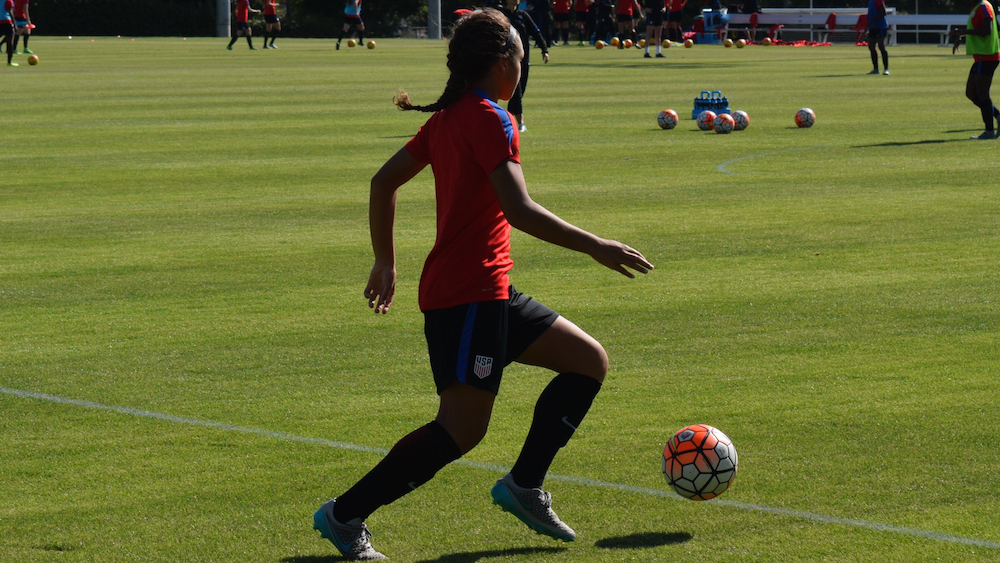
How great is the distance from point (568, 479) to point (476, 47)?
1.88m

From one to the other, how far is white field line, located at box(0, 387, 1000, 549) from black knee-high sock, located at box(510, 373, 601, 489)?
0.61m

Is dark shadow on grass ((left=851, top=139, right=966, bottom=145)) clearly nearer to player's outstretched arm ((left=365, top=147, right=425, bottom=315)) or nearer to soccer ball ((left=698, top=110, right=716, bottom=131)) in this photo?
soccer ball ((left=698, top=110, right=716, bottom=131))

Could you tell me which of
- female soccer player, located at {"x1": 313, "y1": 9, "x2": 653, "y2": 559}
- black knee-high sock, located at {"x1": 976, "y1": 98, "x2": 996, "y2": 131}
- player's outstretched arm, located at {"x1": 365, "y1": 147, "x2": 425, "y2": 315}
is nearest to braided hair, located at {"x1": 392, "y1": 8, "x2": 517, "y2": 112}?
female soccer player, located at {"x1": 313, "y1": 9, "x2": 653, "y2": 559}

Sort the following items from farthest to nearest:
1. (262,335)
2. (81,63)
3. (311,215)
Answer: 1. (81,63)
2. (311,215)
3. (262,335)

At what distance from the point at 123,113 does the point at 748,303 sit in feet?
58.1

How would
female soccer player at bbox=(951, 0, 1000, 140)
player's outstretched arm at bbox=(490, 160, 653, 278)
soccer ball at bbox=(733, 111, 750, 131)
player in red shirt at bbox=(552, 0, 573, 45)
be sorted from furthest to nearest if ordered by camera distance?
1. player in red shirt at bbox=(552, 0, 573, 45)
2. soccer ball at bbox=(733, 111, 750, 131)
3. female soccer player at bbox=(951, 0, 1000, 140)
4. player's outstretched arm at bbox=(490, 160, 653, 278)

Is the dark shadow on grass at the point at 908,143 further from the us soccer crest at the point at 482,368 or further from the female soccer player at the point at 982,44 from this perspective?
the us soccer crest at the point at 482,368

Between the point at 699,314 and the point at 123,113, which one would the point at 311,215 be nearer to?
the point at 699,314

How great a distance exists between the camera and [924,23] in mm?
57188

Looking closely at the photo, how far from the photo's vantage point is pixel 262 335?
315 inches

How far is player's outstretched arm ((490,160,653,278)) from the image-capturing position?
422 cm

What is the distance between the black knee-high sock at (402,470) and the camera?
450 centimetres

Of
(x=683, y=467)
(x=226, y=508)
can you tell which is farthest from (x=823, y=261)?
(x=226, y=508)

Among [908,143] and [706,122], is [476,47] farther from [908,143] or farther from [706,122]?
[706,122]
